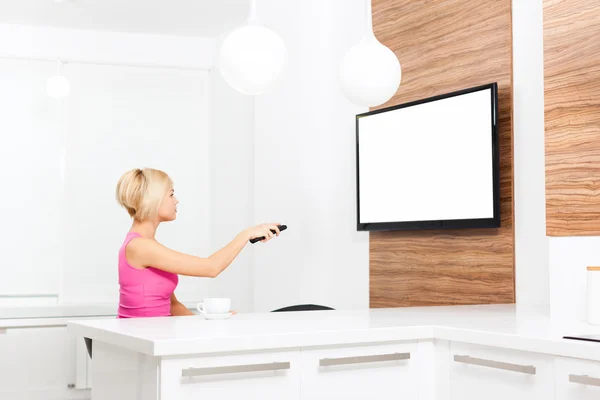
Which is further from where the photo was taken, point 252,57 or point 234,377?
point 252,57

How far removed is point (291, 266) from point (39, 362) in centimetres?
158

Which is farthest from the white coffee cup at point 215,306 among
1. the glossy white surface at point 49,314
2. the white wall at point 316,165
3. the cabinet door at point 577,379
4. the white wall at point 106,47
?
the white wall at point 106,47

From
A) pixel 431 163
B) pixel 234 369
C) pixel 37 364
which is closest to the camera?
pixel 234 369

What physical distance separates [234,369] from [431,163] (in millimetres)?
1929

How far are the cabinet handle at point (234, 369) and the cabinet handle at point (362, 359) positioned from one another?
12cm

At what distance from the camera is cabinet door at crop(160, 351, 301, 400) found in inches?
72.8

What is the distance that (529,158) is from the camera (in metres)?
3.17

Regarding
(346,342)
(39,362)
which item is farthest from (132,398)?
(39,362)

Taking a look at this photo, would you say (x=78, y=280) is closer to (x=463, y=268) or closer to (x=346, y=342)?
(x=463, y=268)

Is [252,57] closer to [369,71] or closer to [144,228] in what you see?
[369,71]

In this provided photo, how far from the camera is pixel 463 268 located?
3.49 metres

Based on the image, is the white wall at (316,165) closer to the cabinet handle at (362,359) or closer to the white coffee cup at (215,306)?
the white coffee cup at (215,306)

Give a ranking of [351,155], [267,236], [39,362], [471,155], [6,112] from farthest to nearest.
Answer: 1. [6,112]
2. [39,362]
3. [351,155]
4. [471,155]
5. [267,236]

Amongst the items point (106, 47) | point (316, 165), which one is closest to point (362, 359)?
point (316, 165)
